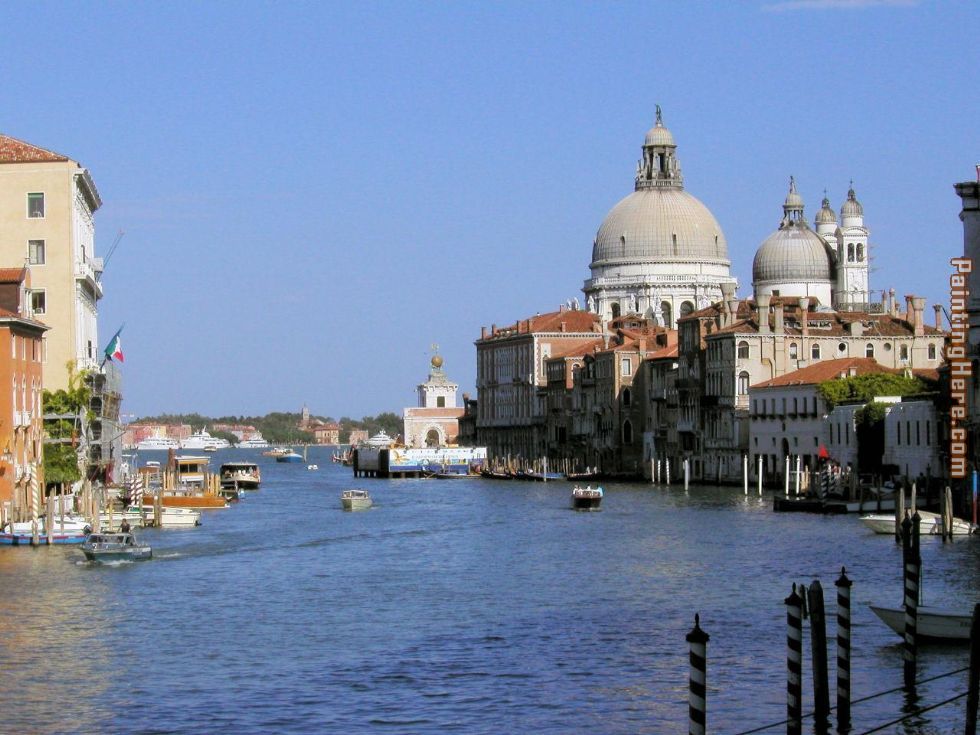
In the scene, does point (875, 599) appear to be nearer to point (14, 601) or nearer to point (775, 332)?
point (14, 601)

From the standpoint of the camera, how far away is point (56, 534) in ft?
157

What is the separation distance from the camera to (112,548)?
44.8 meters

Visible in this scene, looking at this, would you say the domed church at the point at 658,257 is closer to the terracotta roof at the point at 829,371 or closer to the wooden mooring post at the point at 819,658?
the terracotta roof at the point at 829,371

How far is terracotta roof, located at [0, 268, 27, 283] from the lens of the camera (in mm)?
54872

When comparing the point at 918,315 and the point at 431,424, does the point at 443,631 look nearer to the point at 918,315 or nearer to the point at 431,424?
the point at 918,315

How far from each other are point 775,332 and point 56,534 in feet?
188

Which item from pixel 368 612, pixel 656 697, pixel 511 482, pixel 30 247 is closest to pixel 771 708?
pixel 656 697

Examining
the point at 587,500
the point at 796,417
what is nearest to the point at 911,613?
the point at 587,500

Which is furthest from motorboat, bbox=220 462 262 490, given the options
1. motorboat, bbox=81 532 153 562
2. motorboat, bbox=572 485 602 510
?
motorboat, bbox=81 532 153 562

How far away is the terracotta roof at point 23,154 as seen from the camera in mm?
62250

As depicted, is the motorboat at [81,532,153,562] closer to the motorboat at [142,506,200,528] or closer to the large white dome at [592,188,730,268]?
the motorboat at [142,506,200,528]
